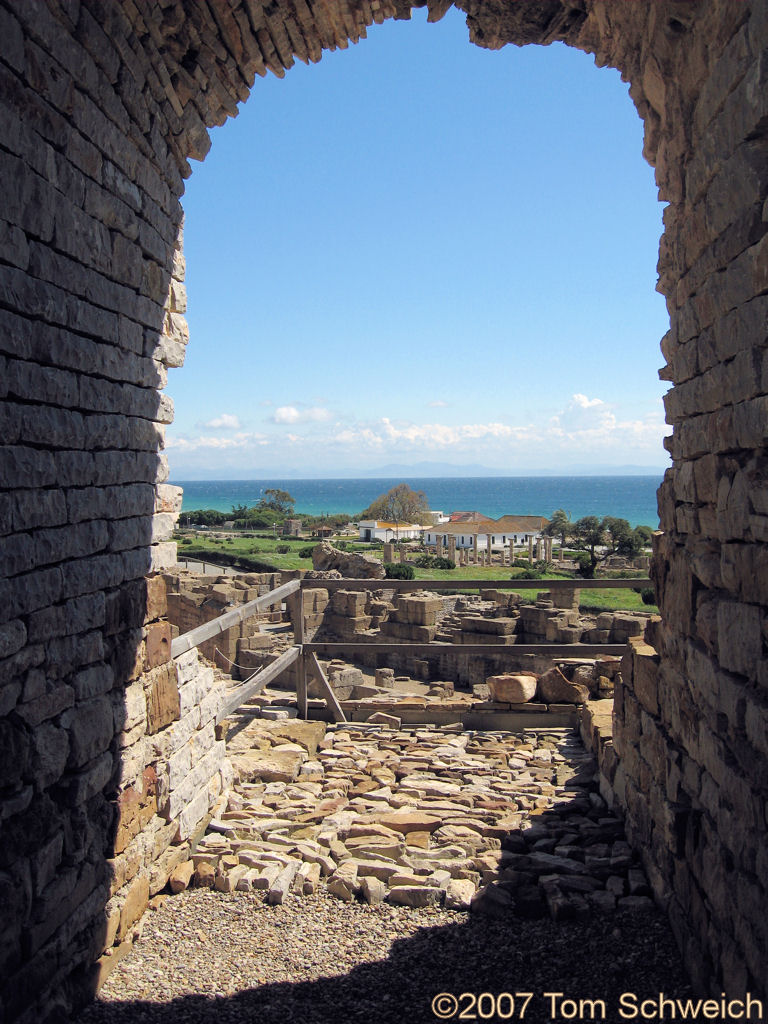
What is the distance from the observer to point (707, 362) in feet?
12.5

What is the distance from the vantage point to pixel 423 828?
5496 millimetres

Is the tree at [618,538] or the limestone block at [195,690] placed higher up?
the limestone block at [195,690]

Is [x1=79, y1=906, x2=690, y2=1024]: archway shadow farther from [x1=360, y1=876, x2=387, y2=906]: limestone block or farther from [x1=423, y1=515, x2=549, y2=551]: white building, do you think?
[x1=423, y1=515, x2=549, y2=551]: white building

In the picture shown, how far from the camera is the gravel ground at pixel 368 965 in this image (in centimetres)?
361

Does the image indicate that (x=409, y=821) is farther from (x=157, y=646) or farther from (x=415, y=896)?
(x=157, y=646)

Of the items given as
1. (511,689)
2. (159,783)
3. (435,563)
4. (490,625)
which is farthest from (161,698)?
(435,563)

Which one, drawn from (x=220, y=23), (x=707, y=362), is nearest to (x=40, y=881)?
(x=707, y=362)

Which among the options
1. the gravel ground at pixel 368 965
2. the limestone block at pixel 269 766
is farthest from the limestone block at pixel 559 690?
the gravel ground at pixel 368 965

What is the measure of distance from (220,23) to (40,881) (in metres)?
4.81

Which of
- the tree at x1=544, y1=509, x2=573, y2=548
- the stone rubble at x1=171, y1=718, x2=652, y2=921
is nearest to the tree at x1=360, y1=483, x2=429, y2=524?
the tree at x1=544, y1=509, x2=573, y2=548

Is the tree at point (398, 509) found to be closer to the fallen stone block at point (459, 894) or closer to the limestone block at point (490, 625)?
the limestone block at point (490, 625)

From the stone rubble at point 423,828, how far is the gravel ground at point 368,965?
171 mm

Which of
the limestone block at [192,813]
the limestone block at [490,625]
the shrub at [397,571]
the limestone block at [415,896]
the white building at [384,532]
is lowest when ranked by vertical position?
the white building at [384,532]

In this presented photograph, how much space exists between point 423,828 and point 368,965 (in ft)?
5.04
